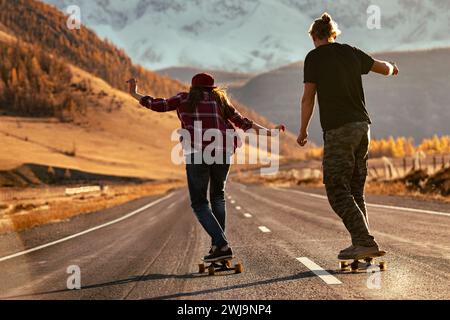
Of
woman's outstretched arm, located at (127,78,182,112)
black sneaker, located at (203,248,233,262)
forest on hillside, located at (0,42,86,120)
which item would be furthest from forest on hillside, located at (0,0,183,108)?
black sneaker, located at (203,248,233,262)

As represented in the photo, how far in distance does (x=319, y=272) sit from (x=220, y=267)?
3.92 ft

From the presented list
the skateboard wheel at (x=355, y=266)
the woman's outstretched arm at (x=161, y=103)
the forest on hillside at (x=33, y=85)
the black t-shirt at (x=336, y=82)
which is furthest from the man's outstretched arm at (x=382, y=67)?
the forest on hillside at (x=33, y=85)

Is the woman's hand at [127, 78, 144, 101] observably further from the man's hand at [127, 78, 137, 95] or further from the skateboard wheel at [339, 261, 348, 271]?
the skateboard wheel at [339, 261, 348, 271]

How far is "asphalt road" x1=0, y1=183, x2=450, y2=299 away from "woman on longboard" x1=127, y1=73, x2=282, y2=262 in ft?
1.85

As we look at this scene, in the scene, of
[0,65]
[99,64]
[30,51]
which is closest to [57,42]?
[99,64]

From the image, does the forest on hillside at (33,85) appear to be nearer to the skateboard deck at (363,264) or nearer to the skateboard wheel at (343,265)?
the skateboard deck at (363,264)

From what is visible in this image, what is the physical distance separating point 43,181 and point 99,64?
112m

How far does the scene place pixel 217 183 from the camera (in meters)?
7.18

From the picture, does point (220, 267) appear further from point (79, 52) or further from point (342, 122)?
point (79, 52)

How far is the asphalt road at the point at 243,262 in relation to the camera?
572cm

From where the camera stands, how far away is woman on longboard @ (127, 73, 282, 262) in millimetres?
6918

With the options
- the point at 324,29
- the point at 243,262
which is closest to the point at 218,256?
the point at 243,262

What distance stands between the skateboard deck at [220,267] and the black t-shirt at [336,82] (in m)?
1.79
